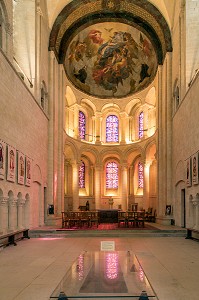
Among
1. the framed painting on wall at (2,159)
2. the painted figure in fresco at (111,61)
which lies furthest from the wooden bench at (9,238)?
the painted figure in fresco at (111,61)

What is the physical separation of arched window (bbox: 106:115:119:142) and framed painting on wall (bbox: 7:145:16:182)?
69.9 feet

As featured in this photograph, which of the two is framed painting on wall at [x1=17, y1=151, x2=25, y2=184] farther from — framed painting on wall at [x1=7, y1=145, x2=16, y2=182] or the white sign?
the white sign

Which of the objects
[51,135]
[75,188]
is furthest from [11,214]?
[75,188]

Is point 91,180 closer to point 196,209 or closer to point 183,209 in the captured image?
point 183,209

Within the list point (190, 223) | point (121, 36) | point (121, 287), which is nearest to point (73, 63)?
point (121, 36)

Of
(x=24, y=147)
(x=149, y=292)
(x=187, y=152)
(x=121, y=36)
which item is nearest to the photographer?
(x=149, y=292)

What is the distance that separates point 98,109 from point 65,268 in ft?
88.6

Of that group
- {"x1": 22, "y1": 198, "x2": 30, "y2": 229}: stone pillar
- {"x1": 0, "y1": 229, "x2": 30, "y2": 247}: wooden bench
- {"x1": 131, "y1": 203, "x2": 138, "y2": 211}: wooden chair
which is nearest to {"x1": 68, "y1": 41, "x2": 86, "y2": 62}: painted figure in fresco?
{"x1": 131, "y1": 203, "x2": 138, "y2": 211}: wooden chair

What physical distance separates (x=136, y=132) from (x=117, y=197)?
650cm

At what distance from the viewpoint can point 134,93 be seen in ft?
113

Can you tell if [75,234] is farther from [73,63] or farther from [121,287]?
[73,63]

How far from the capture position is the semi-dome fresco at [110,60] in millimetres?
31625

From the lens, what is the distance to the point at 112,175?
123ft

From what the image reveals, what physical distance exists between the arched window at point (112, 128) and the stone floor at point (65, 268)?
21.8 metres
